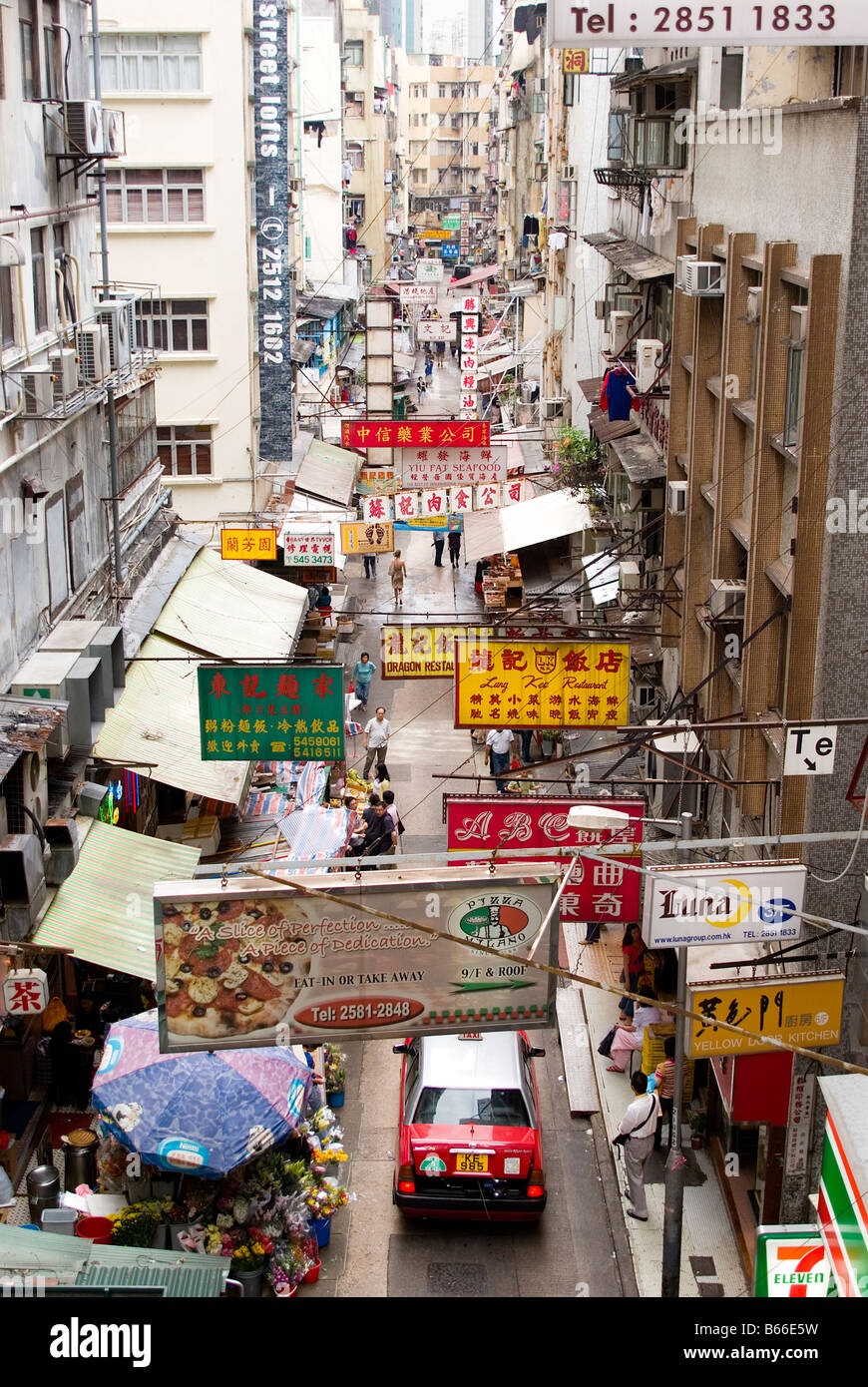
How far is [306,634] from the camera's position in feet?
105

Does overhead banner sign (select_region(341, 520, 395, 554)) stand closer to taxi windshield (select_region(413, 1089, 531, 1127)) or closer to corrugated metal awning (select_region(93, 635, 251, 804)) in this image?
corrugated metal awning (select_region(93, 635, 251, 804))

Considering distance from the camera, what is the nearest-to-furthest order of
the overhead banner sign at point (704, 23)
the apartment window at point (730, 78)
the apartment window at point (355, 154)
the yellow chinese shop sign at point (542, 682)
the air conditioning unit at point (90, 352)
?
the overhead banner sign at point (704, 23), the yellow chinese shop sign at point (542, 682), the apartment window at point (730, 78), the air conditioning unit at point (90, 352), the apartment window at point (355, 154)

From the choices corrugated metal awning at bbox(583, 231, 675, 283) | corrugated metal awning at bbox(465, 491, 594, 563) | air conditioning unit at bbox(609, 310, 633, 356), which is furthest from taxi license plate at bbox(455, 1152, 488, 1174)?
corrugated metal awning at bbox(465, 491, 594, 563)

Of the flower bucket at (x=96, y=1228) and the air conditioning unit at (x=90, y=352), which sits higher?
the air conditioning unit at (x=90, y=352)

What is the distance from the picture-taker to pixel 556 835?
15.0m

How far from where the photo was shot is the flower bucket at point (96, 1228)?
12.0 meters

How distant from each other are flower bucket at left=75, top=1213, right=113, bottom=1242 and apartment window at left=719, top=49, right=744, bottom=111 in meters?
15.1

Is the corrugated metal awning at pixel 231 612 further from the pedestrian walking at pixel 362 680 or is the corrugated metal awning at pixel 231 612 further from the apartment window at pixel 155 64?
the apartment window at pixel 155 64

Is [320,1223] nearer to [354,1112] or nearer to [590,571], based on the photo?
[354,1112]

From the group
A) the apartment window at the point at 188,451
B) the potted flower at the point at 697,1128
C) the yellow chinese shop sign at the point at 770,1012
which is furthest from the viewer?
the apartment window at the point at 188,451

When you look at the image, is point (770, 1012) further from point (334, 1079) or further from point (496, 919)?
point (334, 1079)

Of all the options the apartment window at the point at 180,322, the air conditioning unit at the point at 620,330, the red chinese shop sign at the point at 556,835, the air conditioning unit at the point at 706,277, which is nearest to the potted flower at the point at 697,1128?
the red chinese shop sign at the point at 556,835

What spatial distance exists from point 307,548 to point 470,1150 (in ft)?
63.3

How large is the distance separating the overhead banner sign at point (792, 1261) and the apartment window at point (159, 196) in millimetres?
30477
